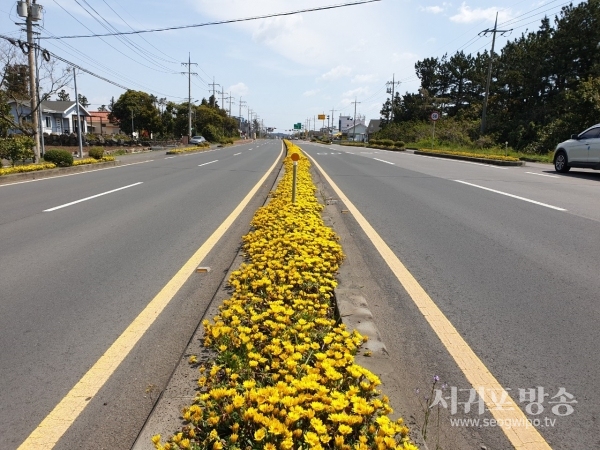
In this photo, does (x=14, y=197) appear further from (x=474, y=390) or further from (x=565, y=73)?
(x=565, y=73)

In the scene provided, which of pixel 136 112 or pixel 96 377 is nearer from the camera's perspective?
pixel 96 377

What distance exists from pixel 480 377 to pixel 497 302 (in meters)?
1.25

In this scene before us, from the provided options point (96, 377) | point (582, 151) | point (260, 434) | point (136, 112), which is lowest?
point (96, 377)

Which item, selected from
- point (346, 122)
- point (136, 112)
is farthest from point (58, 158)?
point (346, 122)

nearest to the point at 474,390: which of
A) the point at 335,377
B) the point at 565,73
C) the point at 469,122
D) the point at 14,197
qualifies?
the point at 335,377

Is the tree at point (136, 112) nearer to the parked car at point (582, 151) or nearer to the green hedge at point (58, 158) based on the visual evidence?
the green hedge at point (58, 158)

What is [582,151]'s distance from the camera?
46.1 ft

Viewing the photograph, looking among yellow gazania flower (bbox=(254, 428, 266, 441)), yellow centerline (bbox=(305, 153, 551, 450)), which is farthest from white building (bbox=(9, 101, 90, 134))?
yellow gazania flower (bbox=(254, 428, 266, 441))

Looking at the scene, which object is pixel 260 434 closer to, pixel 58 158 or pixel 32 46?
pixel 58 158

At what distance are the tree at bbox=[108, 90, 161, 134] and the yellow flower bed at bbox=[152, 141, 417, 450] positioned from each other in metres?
64.0

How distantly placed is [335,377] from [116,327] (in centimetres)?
189

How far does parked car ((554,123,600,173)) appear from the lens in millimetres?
13477

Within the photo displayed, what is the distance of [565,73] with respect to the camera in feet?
128

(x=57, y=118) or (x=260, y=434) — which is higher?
(x=57, y=118)
